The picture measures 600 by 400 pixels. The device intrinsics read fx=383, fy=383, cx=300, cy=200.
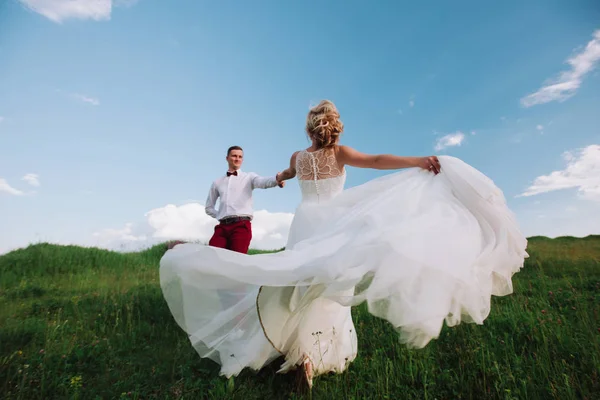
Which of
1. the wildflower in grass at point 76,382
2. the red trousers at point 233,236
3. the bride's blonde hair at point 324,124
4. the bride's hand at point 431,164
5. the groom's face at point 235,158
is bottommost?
the wildflower in grass at point 76,382

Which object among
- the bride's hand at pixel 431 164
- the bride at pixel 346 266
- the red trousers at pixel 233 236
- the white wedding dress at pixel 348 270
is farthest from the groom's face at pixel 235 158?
the bride's hand at pixel 431 164

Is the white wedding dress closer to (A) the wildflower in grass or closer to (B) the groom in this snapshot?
(A) the wildflower in grass

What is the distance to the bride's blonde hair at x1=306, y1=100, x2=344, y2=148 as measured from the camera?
445 centimetres

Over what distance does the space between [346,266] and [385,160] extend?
65.1 inches

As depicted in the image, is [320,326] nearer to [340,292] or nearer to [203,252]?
[340,292]

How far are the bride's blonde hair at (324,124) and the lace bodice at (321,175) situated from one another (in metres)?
0.13

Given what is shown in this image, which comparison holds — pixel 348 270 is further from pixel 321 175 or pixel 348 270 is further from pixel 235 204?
pixel 235 204

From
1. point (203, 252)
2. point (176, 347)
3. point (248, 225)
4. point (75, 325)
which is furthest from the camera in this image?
point (248, 225)

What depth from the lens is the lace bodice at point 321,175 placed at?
15.0ft

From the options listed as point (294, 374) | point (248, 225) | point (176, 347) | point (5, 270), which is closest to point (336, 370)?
point (294, 374)

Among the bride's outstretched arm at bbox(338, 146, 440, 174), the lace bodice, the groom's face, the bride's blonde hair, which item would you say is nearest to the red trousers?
the groom's face

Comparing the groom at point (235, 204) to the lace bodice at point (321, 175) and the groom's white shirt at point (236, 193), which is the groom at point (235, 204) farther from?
the lace bodice at point (321, 175)

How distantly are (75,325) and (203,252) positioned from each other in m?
4.20

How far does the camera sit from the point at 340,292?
3.30 meters
